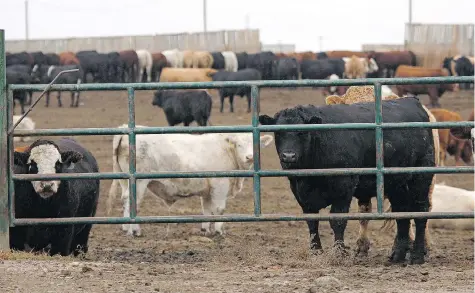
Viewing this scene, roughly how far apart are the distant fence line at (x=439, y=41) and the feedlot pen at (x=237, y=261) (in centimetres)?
3330

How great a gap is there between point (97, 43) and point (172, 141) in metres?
47.8

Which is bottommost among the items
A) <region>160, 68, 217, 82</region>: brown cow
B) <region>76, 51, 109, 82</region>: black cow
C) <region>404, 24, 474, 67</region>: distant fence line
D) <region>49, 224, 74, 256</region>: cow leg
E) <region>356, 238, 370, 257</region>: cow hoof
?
<region>356, 238, 370, 257</region>: cow hoof

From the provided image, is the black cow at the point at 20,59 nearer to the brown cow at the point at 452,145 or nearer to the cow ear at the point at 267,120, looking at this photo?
the brown cow at the point at 452,145

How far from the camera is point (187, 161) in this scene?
14375 millimetres

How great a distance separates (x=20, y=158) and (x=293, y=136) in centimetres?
235

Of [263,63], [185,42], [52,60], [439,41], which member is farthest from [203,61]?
[439,41]

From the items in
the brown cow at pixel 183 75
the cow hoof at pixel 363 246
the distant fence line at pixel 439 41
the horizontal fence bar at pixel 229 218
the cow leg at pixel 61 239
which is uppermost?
the distant fence line at pixel 439 41

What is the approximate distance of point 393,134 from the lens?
9.91m

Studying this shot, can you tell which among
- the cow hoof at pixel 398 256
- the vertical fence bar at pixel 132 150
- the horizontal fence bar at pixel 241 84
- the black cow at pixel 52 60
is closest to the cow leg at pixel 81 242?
the vertical fence bar at pixel 132 150

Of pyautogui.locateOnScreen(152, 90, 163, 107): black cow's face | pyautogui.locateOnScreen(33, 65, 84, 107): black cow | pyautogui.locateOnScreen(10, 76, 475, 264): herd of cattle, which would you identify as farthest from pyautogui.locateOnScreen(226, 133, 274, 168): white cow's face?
pyautogui.locateOnScreen(33, 65, 84, 107): black cow

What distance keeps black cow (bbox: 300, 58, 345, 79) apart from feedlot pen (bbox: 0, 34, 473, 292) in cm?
2547

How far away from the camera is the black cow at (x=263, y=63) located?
46812mm

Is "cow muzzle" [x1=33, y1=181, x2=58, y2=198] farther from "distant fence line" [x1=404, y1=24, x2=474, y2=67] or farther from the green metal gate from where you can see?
"distant fence line" [x1=404, y1=24, x2=474, y2=67]

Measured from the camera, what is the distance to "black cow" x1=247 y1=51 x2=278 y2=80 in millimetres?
46812
